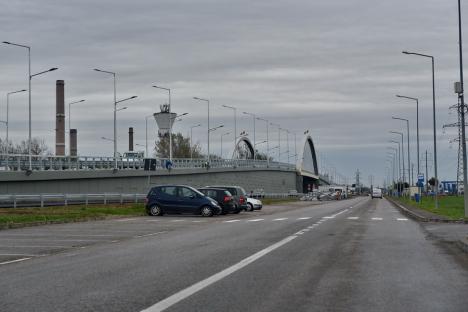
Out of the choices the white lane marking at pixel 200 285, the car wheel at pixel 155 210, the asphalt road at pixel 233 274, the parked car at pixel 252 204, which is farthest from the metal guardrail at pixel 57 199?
the white lane marking at pixel 200 285

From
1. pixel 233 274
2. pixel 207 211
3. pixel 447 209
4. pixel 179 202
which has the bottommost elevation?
pixel 447 209

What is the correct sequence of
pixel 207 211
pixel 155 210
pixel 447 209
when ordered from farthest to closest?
pixel 447 209
pixel 155 210
pixel 207 211

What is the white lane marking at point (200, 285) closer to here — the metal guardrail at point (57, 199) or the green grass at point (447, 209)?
the green grass at point (447, 209)

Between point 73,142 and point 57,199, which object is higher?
point 73,142

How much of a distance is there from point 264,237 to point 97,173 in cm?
4275

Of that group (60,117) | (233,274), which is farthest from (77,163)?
(233,274)

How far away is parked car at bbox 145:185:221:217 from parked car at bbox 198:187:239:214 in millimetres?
2712

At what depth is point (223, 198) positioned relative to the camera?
1687 inches

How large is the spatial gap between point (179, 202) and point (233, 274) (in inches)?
1067

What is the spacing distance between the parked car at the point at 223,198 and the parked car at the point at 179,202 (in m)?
2.71

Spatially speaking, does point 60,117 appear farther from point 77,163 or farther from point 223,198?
point 223,198

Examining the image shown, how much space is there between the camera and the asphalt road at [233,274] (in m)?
9.38

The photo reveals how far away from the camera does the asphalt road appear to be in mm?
9375

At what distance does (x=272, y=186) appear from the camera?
12262cm
